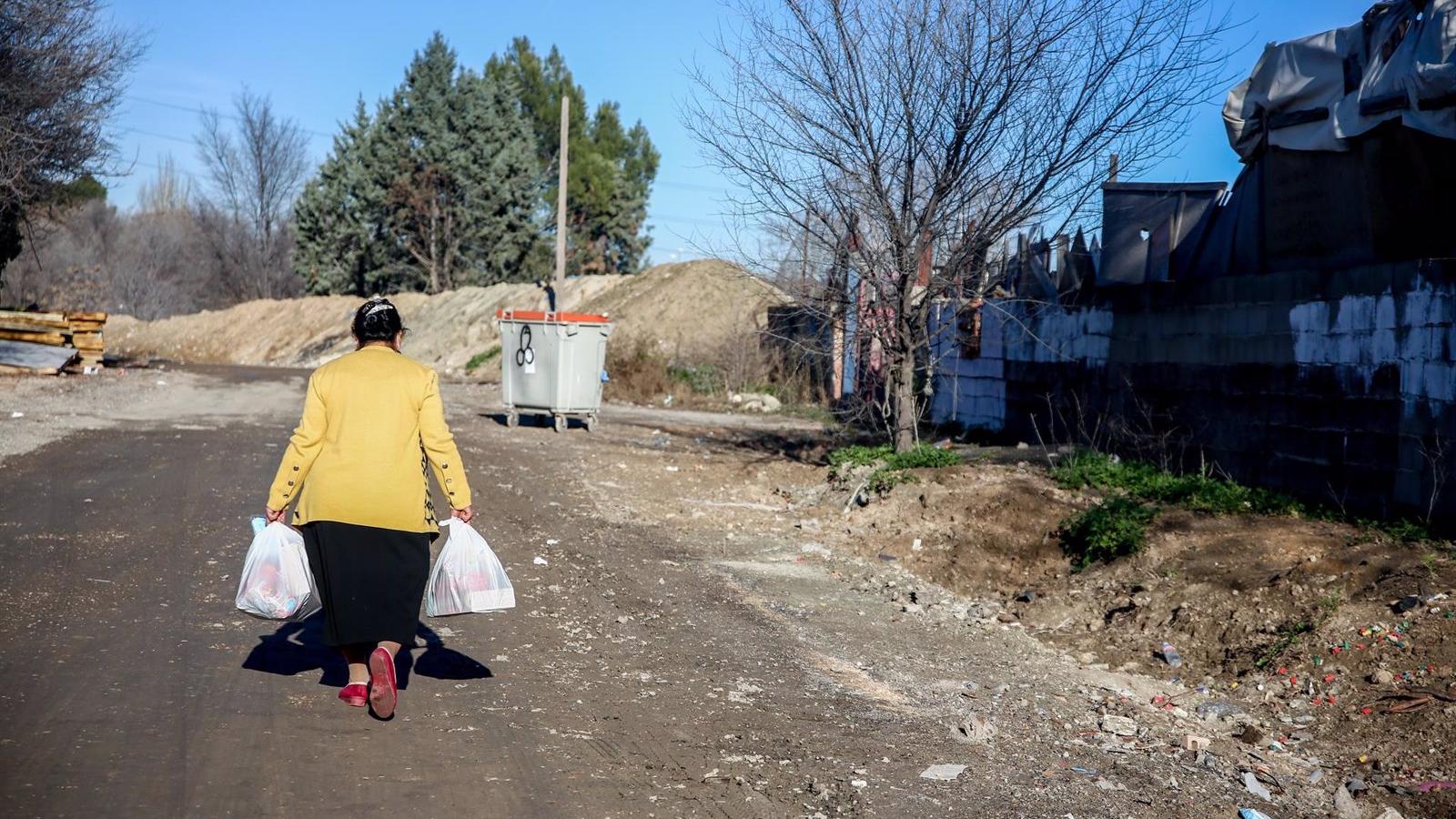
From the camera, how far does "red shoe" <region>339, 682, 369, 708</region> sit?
15.5 feet

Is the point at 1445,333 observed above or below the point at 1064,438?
above

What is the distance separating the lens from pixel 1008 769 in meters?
4.64

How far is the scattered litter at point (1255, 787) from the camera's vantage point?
4.51m

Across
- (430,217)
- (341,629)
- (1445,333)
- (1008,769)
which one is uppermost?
(430,217)

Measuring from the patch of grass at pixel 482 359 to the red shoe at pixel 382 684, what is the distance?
97.5 ft

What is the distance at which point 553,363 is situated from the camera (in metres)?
17.3

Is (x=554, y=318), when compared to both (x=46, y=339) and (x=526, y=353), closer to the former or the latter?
(x=526, y=353)

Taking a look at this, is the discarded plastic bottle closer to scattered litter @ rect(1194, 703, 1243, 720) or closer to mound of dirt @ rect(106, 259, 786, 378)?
scattered litter @ rect(1194, 703, 1243, 720)

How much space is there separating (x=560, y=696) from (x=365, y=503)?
1283 mm

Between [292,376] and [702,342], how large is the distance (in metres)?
10.3

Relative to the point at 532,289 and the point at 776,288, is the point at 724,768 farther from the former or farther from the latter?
the point at 532,289

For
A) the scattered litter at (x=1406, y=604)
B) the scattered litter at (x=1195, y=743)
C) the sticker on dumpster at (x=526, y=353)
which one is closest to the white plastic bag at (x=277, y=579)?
the scattered litter at (x=1195, y=743)

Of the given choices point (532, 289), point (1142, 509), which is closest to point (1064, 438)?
point (1142, 509)

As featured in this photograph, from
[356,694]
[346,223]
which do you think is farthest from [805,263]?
[346,223]
